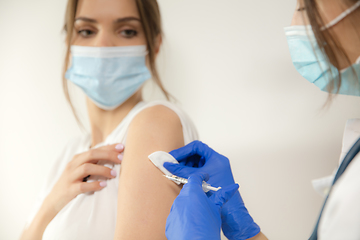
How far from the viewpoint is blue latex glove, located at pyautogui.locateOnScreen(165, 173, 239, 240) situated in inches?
27.0

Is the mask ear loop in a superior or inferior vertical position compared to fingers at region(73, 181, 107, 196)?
superior

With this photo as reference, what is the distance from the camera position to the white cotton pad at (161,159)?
874 millimetres

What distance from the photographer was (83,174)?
1072 mm

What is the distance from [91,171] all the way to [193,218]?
1.68ft

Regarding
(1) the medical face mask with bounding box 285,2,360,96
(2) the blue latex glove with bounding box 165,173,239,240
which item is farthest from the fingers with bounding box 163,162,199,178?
(1) the medical face mask with bounding box 285,2,360,96

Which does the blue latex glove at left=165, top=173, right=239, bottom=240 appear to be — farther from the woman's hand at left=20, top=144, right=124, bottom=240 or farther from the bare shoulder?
the woman's hand at left=20, top=144, right=124, bottom=240

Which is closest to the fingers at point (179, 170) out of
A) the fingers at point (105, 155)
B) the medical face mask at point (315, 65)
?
the fingers at point (105, 155)

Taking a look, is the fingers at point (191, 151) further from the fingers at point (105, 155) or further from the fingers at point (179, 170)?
the fingers at point (105, 155)

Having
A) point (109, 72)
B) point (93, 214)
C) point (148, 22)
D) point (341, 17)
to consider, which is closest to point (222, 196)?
point (93, 214)

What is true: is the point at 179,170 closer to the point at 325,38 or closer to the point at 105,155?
the point at 105,155

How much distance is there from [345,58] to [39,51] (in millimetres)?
1875

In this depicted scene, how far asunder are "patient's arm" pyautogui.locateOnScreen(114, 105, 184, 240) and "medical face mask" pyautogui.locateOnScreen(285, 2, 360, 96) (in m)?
0.47

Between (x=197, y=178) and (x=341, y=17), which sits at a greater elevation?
(x=341, y=17)

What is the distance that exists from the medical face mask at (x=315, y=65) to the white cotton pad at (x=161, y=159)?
53cm
